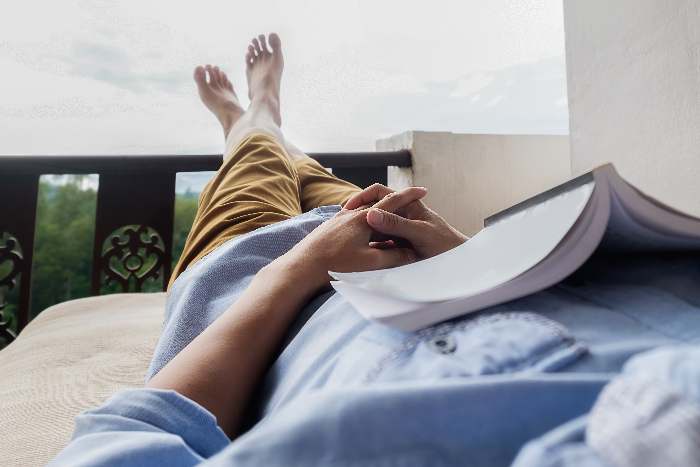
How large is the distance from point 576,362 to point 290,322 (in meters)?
0.27

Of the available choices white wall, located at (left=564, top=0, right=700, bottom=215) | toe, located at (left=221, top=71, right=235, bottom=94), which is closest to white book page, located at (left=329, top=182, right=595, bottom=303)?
white wall, located at (left=564, top=0, right=700, bottom=215)

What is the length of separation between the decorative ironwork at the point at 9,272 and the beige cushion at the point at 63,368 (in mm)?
372

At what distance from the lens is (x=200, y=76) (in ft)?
4.92

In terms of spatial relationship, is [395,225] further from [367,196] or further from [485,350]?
[485,350]

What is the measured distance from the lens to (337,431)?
139 millimetres

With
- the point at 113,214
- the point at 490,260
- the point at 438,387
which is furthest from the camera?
the point at 113,214

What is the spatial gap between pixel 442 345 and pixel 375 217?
1.02 ft

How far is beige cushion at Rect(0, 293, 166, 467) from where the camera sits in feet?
1.29

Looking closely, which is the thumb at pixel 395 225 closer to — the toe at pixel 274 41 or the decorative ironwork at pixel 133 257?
the decorative ironwork at pixel 133 257

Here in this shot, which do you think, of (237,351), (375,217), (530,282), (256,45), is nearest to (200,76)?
(256,45)

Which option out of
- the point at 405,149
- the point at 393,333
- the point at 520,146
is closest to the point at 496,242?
the point at 393,333

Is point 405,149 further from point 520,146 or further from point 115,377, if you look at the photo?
point 115,377

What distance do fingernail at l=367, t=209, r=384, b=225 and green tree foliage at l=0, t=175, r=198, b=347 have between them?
2.95 feet

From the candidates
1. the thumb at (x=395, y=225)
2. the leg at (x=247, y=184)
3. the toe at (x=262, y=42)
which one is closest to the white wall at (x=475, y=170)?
the leg at (x=247, y=184)
